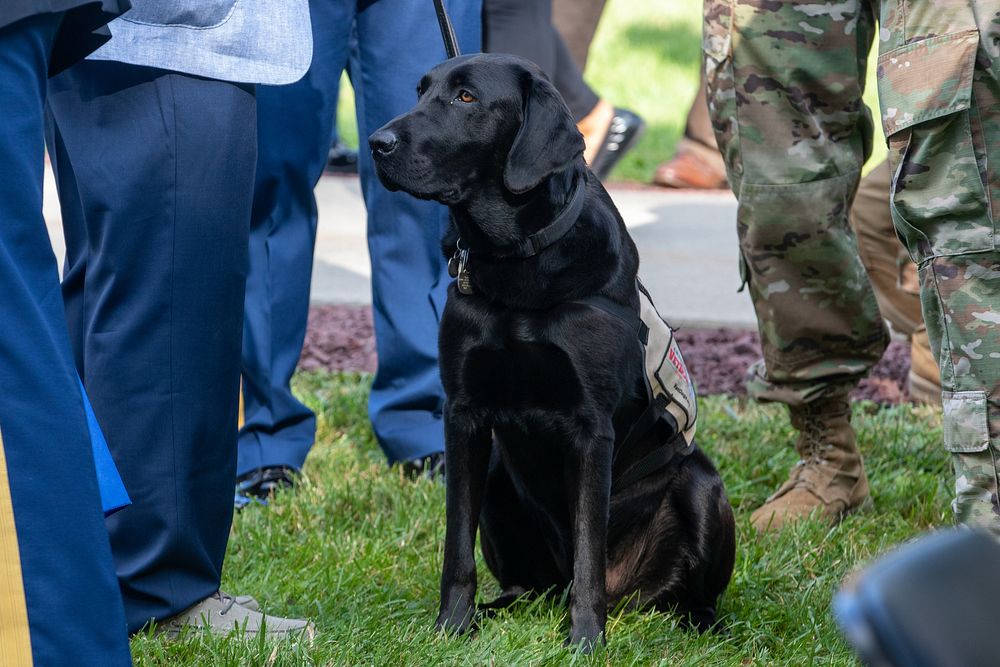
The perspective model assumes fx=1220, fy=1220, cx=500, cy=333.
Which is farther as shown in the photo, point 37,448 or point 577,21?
point 577,21

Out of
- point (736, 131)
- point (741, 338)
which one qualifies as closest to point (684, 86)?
point (741, 338)

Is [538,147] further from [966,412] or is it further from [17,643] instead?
[17,643]

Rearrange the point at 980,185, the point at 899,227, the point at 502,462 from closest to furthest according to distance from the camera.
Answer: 1. the point at 980,185
2. the point at 899,227
3. the point at 502,462

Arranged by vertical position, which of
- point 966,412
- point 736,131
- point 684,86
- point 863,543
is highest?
point 736,131

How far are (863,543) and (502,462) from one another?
1.03m

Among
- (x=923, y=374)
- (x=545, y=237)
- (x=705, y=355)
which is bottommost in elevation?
(x=705, y=355)

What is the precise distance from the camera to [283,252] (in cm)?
376

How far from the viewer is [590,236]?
8.04 ft

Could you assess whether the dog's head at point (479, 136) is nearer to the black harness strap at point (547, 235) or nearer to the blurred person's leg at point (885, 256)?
the black harness strap at point (547, 235)

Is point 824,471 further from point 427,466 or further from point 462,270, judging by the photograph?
point 462,270

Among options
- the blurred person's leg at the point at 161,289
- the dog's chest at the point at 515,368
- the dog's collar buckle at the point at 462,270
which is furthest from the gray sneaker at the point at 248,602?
the dog's collar buckle at the point at 462,270

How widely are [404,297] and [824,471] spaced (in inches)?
53.9

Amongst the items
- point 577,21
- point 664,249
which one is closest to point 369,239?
point 664,249

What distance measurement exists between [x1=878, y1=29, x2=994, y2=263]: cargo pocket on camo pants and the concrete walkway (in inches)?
116
